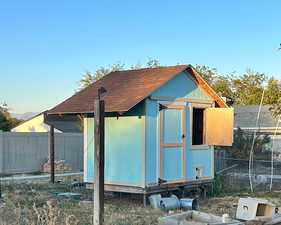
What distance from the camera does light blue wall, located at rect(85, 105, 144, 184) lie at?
1132cm

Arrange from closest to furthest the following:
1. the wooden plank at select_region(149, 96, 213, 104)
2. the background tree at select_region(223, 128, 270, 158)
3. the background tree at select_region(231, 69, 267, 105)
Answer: the wooden plank at select_region(149, 96, 213, 104) → the background tree at select_region(223, 128, 270, 158) → the background tree at select_region(231, 69, 267, 105)

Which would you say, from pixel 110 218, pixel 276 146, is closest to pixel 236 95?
pixel 276 146

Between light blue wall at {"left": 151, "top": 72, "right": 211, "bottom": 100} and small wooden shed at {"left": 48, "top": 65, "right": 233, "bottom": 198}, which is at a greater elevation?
light blue wall at {"left": 151, "top": 72, "right": 211, "bottom": 100}

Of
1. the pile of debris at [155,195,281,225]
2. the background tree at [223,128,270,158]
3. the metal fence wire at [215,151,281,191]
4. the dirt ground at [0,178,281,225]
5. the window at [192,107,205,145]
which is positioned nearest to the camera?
the pile of debris at [155,195,281,225]

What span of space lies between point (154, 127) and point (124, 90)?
4.34 ft

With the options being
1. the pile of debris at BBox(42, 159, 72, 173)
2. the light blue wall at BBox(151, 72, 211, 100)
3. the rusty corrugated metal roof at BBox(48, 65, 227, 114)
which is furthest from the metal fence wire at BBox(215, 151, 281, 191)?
the pile of debris at BBox(42, 159, 72, 173)

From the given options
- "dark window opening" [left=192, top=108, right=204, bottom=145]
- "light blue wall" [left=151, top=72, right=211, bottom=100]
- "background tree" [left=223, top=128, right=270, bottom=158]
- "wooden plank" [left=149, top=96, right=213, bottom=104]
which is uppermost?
"light blue wall" [left=151, top=72, right=211, bottom=100]

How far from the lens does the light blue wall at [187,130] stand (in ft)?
37.1

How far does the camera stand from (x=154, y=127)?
11.5 meters

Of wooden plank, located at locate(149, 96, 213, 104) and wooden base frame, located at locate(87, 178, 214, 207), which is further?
wooden plank, located at locate(149, 96, 213, 104)

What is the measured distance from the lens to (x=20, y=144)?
21.2 metres

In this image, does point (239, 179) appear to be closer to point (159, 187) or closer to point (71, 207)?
point (159, 187)

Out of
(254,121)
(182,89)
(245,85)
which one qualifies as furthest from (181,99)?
(245,85)

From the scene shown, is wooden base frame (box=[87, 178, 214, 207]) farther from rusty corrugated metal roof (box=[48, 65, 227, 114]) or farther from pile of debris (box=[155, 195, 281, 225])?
pile of debris (box=[155, 195, 281, 225])
